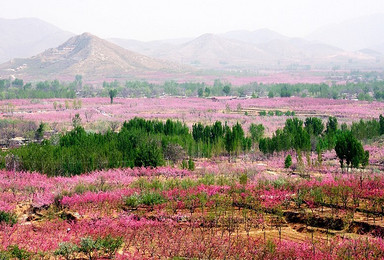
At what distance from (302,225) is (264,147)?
2625cm

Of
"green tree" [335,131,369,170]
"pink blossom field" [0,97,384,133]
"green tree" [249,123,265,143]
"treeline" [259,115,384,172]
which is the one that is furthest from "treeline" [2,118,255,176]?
"pink blossom field" [0,97,384,133]

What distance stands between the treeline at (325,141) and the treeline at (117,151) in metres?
3.37

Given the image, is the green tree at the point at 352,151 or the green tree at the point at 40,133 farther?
the green tree at the point at 40,133

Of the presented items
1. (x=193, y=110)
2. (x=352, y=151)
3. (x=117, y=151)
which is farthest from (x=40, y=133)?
(x=193, y=110)

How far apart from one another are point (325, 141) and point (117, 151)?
23162 mm

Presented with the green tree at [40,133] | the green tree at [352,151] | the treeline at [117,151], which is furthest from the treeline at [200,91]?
the green tree at [352,151]

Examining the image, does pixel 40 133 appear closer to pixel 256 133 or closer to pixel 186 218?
pixel 256 133

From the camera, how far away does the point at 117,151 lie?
33000 mm

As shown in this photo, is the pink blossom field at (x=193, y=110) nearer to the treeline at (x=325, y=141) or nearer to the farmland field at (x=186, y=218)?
the treeline at (x=325, y=141)

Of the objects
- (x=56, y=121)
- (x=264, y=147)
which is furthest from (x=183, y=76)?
(x=264, y=147)

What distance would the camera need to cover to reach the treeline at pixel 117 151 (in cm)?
2970

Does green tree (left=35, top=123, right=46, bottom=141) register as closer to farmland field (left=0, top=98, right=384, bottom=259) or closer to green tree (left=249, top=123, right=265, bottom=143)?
green tree (left=249, top=123, right=265, bottom=143)

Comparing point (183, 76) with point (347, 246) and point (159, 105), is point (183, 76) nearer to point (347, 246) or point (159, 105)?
point (159, 105)

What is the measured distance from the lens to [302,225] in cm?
1661
